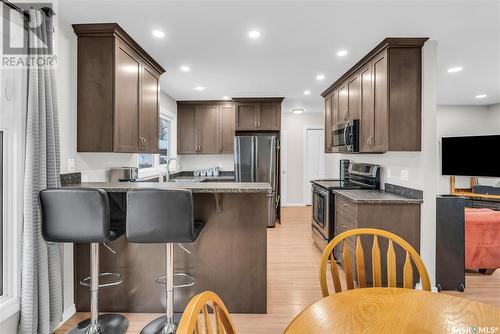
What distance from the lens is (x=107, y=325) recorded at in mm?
2242

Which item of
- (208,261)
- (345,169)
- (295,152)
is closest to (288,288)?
(208,261)

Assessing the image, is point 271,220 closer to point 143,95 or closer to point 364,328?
point 143,95

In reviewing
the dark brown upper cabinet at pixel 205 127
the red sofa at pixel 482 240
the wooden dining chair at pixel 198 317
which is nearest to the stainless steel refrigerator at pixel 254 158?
the dark brown upper cabinet at pixel 205 127

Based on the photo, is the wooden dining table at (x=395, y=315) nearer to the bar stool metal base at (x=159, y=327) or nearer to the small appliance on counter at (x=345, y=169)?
the bar stool metal base at (x=159, y=327)

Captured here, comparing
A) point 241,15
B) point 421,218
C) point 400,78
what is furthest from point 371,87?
point 241,15

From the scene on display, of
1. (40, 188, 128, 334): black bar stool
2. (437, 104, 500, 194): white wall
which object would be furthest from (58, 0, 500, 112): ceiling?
(437, 104, 500, 194): white wall

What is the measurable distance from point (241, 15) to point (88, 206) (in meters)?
1.80

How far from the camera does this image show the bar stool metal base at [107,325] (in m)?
2.14

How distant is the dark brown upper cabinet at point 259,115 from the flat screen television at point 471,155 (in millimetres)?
3361

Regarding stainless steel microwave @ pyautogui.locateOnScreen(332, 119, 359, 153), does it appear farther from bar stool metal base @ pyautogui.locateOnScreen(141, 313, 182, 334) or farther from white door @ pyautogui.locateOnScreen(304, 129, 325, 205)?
white door @ pyautogui.locateOnScreen(304, 129, 325, 205)

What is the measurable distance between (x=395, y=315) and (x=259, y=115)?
15.5 ft

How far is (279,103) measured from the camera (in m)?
5.51

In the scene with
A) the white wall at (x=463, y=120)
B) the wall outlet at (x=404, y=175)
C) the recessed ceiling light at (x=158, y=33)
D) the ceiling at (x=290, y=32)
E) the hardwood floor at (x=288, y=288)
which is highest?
the recessed ceiling light at (x=158, y=33)

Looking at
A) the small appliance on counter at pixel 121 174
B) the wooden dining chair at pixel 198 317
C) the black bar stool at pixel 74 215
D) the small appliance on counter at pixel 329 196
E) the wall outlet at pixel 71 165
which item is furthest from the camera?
the small appliance on counter at pixel 329 196
